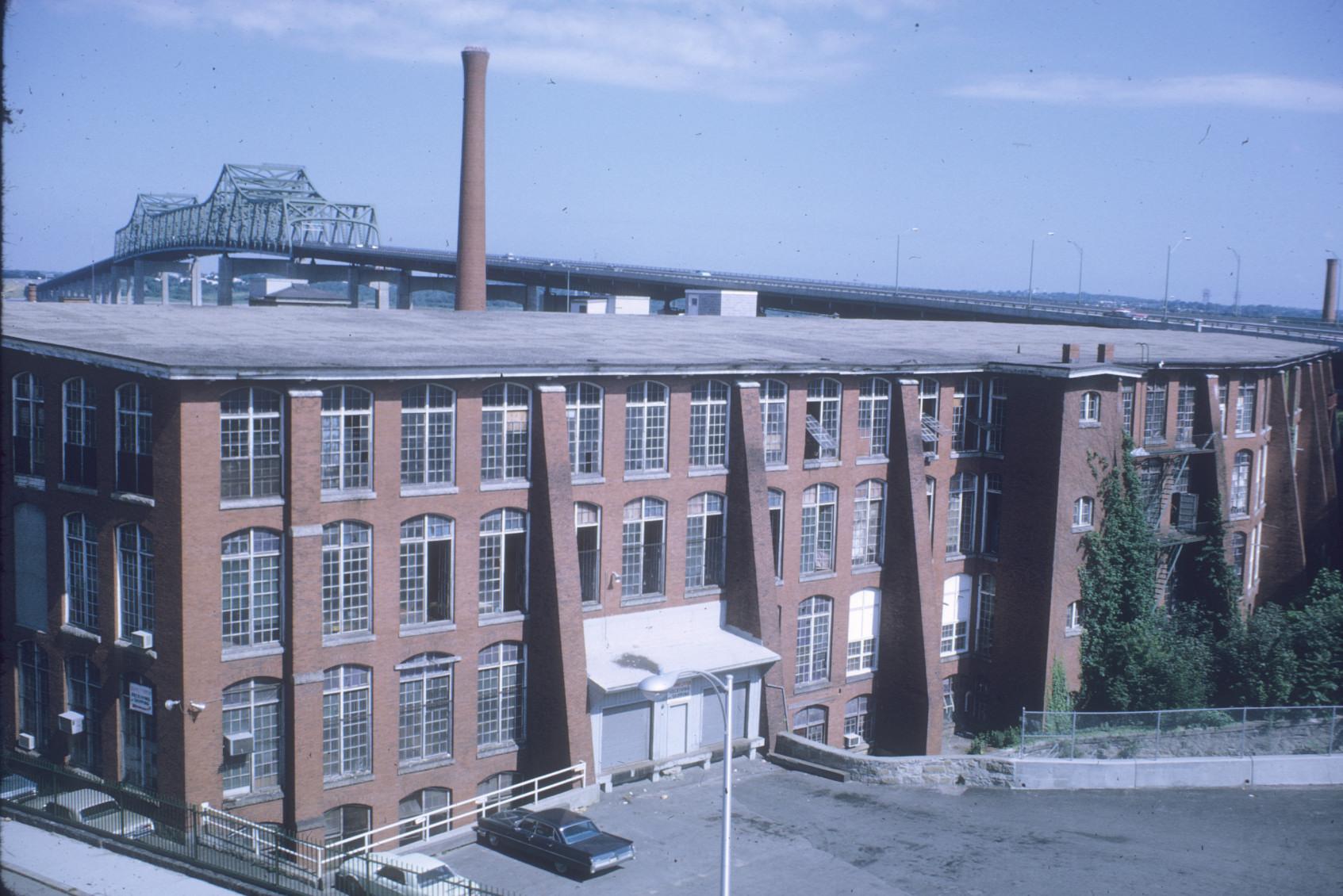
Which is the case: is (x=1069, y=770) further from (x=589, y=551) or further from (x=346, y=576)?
(x=346, y=576)

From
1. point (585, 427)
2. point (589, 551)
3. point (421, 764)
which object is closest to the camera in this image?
point (421, 764)

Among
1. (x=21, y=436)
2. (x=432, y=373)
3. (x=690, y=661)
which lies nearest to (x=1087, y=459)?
(x=690, y=661)

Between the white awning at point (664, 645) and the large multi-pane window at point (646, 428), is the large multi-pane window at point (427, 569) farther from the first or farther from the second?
the large multi-pane window at point (646, 428)

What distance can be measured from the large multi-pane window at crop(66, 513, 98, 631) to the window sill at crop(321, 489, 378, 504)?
5.53 meters

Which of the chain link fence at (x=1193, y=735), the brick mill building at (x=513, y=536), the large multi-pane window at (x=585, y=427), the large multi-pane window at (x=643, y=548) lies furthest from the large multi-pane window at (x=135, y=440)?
the chain link fence at (x=1193, y=735)

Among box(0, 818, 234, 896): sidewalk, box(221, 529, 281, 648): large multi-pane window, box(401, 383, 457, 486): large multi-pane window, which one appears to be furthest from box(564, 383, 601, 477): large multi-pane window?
box(0, 818, 234, 896): sidewalk

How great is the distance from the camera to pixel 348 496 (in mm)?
27391

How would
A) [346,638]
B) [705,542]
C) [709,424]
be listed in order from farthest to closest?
[705,542] < [709,424] < [346,638]

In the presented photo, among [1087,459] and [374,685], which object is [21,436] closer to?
[374,685]

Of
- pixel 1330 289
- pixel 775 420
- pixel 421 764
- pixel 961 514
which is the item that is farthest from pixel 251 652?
pixel 1330 289

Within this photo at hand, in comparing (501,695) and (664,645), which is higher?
(664,645)

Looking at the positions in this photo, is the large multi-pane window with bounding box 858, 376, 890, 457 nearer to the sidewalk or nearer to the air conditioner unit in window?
the air conditioner unit in window

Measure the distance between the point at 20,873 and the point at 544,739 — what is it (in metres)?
12.1

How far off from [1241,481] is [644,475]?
26.3m
